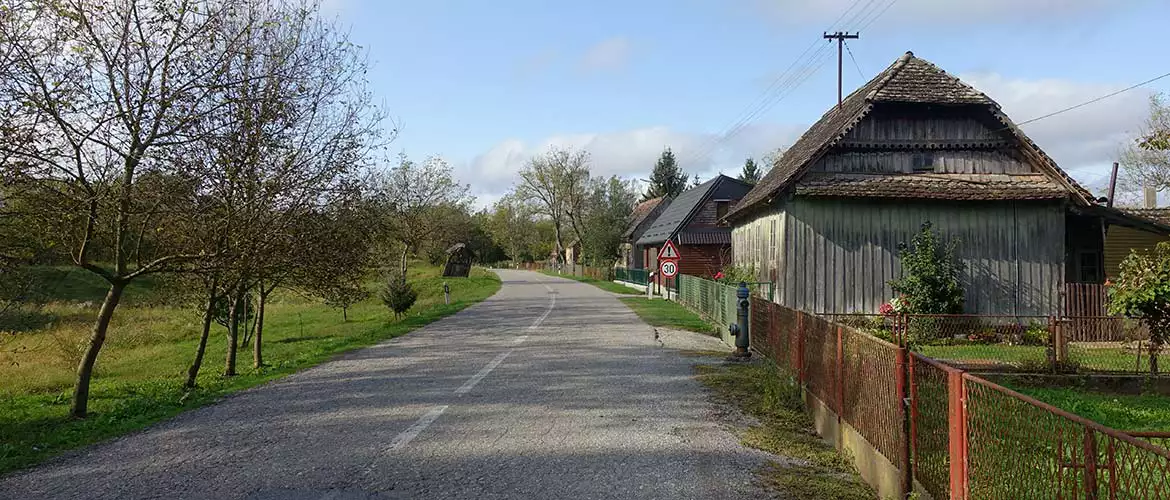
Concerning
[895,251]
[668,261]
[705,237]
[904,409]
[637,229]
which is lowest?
[904,409]

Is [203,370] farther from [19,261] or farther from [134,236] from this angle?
[19,261]

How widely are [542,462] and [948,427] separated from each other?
3.10m

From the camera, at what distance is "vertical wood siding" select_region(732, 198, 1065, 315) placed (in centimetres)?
1856

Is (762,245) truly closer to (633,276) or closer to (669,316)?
(669,316)

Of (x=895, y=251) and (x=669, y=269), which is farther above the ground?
(x=895, y=251)

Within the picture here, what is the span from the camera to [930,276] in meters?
17.8

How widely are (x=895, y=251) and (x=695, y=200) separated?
83.7 feet

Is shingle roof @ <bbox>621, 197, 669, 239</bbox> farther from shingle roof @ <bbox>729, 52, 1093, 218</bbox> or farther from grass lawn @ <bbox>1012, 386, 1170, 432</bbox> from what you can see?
grass lawn @ <bbox>1012, 386, 1170, 432</bbox>

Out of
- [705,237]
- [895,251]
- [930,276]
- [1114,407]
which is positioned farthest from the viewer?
[705,237]

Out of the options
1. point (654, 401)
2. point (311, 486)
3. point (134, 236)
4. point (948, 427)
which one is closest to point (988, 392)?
point (948, 427)

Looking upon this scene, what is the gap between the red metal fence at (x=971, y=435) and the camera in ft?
10.2

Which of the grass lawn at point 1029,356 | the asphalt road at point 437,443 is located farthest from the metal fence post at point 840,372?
the grass lawn at point 1029,356

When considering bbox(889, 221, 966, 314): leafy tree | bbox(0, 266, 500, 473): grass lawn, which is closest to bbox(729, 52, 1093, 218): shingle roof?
bbox(889, 221, 966, 314): leafy tree

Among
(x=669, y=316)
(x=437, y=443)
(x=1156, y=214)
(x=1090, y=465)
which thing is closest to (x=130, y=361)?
(x=669, y=316)
